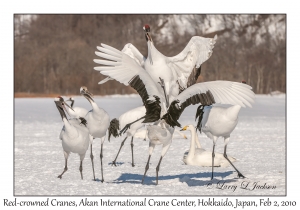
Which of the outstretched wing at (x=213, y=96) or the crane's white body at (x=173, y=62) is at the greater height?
the crane's white body at (x=173, y=62)

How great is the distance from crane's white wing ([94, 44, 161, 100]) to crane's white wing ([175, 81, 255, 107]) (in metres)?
0.43

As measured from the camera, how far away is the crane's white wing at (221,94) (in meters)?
6.40

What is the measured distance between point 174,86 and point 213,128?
89cm

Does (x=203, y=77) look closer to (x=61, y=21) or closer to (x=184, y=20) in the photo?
(x=184, y=20)

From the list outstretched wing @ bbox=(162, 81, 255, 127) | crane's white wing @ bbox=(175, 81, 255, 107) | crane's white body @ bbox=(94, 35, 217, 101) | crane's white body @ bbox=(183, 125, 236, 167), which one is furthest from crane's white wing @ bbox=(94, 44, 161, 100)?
crane's white body @ bbox=(183, 125, 236, 167)

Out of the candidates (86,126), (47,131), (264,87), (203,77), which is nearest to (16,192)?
(86,126)

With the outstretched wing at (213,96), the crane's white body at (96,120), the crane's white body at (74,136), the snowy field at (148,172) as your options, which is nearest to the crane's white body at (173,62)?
the crane's white body at (96,120)

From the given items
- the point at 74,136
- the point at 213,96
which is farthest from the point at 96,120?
the point at 213,96

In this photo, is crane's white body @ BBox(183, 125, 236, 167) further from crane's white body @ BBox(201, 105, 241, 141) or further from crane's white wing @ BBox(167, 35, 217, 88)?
crane's white wing @ BBox(167, 35, 217, 88)

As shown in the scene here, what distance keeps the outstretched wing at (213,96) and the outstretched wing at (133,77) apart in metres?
0.19

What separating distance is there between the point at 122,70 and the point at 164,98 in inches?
28.4

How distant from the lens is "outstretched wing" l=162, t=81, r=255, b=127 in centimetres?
641

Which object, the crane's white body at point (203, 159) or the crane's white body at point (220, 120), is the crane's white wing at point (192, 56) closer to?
the crane's white body at point (220, 120)
